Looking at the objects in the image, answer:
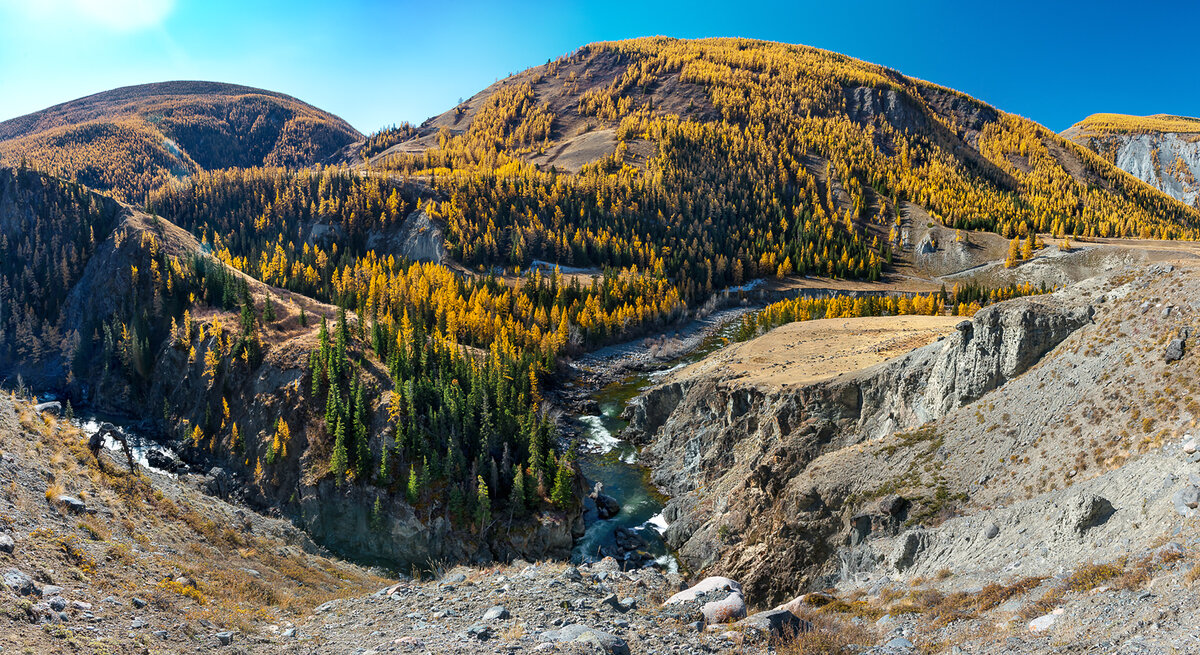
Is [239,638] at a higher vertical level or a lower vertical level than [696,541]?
higher

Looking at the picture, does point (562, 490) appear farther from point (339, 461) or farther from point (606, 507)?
point (339, 461)

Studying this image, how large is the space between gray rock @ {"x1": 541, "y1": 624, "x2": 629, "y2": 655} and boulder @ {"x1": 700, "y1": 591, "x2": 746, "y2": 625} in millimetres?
4153

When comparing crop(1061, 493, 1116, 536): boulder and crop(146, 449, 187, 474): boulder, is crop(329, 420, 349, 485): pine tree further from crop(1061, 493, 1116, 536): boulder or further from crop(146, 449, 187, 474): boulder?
crop(1061, 493, 1116, 536): boulder

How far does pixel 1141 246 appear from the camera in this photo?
15262cm

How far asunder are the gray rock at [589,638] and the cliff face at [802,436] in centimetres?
2091

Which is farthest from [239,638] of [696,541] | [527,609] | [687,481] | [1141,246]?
[1141,246]

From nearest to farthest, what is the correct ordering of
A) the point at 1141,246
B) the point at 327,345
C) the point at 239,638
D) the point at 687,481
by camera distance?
the point at 239,638, the point at 687,481, the point at 327,345, the point at 1141,246

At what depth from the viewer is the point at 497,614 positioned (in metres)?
20.5

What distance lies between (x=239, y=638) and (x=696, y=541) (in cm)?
3503

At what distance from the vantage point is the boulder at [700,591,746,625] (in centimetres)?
1978

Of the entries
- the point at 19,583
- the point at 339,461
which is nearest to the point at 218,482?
the point at 339,461

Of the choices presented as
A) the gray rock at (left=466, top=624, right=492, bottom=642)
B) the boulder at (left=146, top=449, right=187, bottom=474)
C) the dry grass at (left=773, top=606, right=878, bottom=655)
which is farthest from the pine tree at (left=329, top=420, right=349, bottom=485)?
the dry grass at (left=773, top=606, right=878, bottom=655)

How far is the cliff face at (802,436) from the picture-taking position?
34500 mm

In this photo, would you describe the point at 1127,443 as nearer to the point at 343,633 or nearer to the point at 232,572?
the point at 343,633
